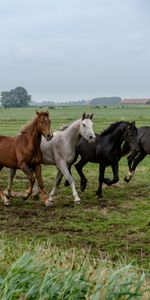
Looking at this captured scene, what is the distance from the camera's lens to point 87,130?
1041 centimetres

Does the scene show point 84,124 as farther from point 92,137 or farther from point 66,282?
point 66,282

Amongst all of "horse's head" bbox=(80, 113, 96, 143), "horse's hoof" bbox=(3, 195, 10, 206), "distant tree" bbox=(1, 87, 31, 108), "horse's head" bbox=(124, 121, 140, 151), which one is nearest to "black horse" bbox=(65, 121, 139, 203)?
"horse's head" bbox=(124, 121, 140, 151)

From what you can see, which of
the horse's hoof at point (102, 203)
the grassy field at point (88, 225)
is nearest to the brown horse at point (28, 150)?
the grassy field at point (88, 225)

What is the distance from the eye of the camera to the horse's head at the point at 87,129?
1037 centimetres

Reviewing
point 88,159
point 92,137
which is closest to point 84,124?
point 92,137

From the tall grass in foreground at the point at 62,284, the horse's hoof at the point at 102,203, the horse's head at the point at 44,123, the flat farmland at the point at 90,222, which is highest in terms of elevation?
the horse's head at the point at 44,123

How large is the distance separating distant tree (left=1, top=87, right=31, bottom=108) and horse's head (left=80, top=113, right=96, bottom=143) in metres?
108

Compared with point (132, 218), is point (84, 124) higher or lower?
higher

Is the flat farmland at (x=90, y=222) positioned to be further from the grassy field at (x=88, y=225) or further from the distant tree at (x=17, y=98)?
the distant tree at (x=17, y=98)

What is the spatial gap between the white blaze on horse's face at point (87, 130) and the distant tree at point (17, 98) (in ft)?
355

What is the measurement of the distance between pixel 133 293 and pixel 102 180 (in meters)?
7.29

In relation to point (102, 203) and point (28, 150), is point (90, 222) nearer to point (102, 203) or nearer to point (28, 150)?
point (102, 203)

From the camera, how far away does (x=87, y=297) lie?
4.20m

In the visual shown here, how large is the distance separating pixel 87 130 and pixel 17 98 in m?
111
